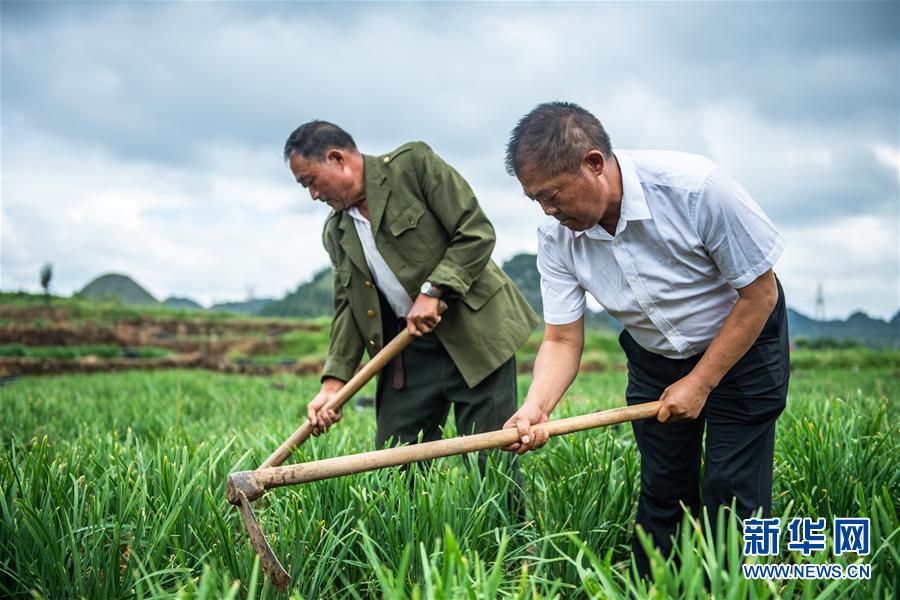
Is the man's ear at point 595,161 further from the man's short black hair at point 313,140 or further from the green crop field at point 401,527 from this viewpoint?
the man's short black hair at point 313,140

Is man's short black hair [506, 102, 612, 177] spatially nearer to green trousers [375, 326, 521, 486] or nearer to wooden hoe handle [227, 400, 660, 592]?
wooden hoe handle [227, 400, 660, 592]

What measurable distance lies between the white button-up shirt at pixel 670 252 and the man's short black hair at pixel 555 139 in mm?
176

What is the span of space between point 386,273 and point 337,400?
0.65 m

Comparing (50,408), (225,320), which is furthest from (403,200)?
(225,320)

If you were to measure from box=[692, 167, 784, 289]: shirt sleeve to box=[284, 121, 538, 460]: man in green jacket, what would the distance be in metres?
1.23

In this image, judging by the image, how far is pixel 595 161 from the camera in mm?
→ 2082

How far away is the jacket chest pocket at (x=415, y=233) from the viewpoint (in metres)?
3.19

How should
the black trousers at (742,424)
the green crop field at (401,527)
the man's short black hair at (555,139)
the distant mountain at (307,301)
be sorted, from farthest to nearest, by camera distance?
the distant mountain at (307,301) → the black trousers at (742,424) → the man's short black hair at (555,139) → the green crop field at (401,527)

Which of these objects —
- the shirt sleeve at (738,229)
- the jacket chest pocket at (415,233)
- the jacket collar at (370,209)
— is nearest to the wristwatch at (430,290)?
the jacket chest pocket at (415,233)

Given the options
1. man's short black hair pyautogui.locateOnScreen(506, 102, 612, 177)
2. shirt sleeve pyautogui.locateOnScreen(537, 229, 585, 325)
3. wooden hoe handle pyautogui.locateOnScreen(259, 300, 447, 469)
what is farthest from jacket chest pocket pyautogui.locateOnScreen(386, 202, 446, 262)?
man's short black hair pyautogui.locateOnScreen(506, 102, 612, 177)

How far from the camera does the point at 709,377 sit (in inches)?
85.7

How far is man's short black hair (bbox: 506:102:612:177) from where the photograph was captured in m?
2.03

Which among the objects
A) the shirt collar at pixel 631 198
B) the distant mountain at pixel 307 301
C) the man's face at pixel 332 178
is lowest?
the shirt collar at pixel 631 198

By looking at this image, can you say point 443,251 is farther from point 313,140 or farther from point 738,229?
point 738,229
